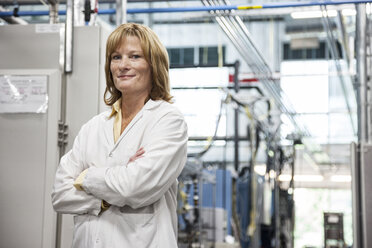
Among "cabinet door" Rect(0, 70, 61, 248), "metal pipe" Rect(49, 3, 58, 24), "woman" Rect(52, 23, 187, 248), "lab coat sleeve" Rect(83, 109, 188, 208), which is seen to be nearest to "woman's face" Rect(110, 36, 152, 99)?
"woman" Rect(52, 23, 187, 248)

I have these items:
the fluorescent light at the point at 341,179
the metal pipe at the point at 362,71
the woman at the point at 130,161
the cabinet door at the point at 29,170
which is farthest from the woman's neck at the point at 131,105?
the fluorescent light at the point at 341,179

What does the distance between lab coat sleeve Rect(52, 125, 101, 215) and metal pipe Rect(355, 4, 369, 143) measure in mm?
3276

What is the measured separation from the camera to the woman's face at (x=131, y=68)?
1.97 metres

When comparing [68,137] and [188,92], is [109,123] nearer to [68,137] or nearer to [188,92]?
[68,137]

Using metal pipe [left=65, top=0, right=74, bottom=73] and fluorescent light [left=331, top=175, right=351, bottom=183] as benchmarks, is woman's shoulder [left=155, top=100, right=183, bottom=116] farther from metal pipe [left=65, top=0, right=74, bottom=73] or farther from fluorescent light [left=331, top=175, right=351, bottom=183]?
fluorescent light [left=331, top=175, right=351, bottom=183]

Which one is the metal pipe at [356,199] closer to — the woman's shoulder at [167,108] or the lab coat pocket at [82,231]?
the woman's shoulder at [167,108]

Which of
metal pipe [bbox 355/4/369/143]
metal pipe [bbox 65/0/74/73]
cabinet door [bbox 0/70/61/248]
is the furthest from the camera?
metal pipe [bbox 355/4/369/143]

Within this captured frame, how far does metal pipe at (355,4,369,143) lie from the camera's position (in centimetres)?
479

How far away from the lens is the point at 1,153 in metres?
2.56

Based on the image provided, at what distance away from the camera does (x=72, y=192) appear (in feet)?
6.27

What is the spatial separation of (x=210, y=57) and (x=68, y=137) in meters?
11.0

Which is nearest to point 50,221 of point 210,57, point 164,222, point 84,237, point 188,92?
point 84,237

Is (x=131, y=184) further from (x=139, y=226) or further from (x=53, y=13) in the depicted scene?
(x=53, y=13)

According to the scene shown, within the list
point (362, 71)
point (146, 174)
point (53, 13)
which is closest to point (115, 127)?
point (146, 174)
